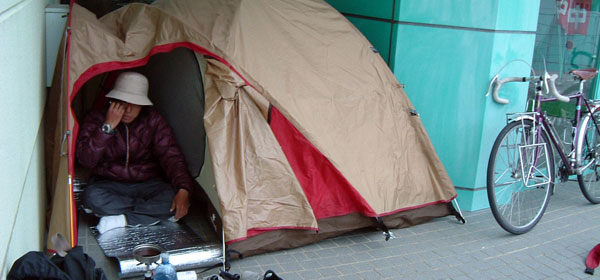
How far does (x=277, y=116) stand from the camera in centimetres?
368

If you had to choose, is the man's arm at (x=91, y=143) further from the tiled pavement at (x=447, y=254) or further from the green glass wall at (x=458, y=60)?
the green glass wall at (x=458, y=60)

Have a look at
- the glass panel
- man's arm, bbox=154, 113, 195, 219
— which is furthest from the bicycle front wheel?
man's arm, bbox=154, 113, 195, 219

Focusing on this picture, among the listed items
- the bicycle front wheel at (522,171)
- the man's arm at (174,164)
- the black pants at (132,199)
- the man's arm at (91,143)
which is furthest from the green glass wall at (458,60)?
the man's arm at (91,143)

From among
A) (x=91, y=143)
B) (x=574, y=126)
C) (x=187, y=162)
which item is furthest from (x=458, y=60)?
(x=91, y=143)

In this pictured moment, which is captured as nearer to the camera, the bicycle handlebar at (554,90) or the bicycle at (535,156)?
the bicycle at (535,156)

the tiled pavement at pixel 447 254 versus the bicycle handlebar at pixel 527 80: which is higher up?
the bicycle handlebar at pixel 527 80

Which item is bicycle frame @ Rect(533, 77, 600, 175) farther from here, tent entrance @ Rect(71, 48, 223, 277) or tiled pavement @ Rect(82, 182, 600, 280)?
tent entrance @ Rect(71, 48, 223, 277)

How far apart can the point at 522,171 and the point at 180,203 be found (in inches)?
100

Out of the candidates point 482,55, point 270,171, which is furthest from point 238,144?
point 482,55

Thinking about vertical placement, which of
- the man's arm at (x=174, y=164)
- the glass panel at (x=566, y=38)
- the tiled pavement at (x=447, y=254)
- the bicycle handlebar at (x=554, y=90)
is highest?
the glass panel at (x=566, y=38)

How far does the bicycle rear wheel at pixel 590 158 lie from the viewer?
465 cm

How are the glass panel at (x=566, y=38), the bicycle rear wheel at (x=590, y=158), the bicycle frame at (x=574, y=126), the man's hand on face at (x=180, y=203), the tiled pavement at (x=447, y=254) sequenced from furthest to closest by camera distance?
the glass panel at (x=566, y=38) → the bicycle rear wheel at (x=590, y=158) → the bicycle frame at (x=574, y=126) → the man's hand on face at (x=180, y=203) → the tiled pavement at (x=447, y=254)

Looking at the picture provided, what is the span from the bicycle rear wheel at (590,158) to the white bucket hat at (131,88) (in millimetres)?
3539

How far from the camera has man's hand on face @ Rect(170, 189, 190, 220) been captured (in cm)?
397
